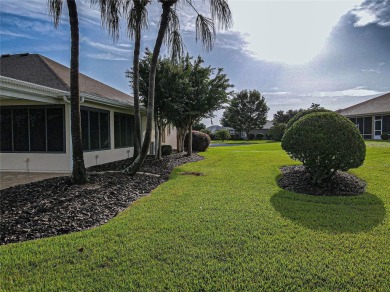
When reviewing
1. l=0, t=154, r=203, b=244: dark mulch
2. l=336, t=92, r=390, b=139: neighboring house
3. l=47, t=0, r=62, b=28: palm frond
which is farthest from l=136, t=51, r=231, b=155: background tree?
l=336, t=92, r=390, b=139: neighboring house

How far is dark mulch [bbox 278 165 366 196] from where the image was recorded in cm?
655

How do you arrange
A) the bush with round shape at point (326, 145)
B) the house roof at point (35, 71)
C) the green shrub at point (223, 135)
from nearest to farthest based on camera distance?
the bush with round shape at point (326, 145) → the house roof at point (35, 71) → the green shrub at point (223, 135)

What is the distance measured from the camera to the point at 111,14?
7.65 m

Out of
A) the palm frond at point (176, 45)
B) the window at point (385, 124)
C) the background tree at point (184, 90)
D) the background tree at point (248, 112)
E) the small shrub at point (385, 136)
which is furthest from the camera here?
the background tree at point (248, 112)

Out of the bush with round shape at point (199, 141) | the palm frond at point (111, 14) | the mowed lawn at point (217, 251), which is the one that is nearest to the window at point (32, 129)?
the palm frond at point (111, 14)

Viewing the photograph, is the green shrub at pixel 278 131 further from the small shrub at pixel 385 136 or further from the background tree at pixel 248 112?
the background tree at pixel 248 112

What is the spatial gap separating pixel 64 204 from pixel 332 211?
5.28m

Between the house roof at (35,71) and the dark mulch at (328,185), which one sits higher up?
the house roof at (35,71)

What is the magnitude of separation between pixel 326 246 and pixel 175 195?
346cm

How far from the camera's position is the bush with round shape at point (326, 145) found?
6.40 m

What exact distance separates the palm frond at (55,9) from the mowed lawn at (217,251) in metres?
5.16

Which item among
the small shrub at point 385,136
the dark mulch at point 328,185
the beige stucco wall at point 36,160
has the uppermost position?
the small shrub at point 385,136

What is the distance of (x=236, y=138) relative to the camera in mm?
50062

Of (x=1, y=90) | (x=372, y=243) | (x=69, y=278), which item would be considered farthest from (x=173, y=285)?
(x=1, y=90)
